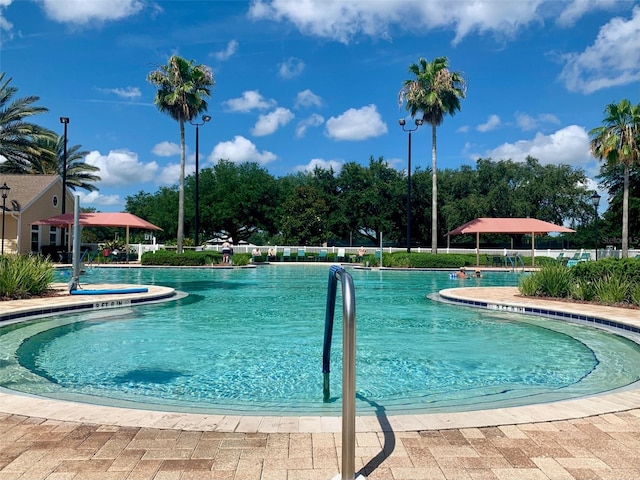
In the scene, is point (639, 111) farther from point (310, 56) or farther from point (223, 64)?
point (223, 64)

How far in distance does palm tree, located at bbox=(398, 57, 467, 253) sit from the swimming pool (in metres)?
20.3

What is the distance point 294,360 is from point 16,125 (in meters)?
29.2

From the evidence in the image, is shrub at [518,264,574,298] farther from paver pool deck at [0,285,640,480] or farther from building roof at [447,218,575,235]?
building roof at [447,218,575,235]

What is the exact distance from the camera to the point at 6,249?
98.5 feet

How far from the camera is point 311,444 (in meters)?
3.19

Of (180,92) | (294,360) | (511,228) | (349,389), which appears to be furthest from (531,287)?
(180,92)

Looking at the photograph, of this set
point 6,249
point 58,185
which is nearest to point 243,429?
point 6,249

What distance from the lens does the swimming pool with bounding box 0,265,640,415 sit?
5.09 meters

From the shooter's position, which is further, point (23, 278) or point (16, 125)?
point (16, 125)

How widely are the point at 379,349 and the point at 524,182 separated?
4331 cm

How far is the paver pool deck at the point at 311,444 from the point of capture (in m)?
2.77

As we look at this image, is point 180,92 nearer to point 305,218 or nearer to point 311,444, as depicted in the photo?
point 305,218

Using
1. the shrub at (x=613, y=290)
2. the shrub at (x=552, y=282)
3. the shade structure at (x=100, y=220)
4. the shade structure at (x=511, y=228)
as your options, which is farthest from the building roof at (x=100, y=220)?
the shrub at (x=613, y=290)

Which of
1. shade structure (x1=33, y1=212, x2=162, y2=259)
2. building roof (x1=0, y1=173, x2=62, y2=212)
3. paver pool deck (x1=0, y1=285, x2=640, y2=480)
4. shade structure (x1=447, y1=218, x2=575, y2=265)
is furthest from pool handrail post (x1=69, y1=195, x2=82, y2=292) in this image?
shade structure (x1=447, y1=218, x2=575, y2=265)
